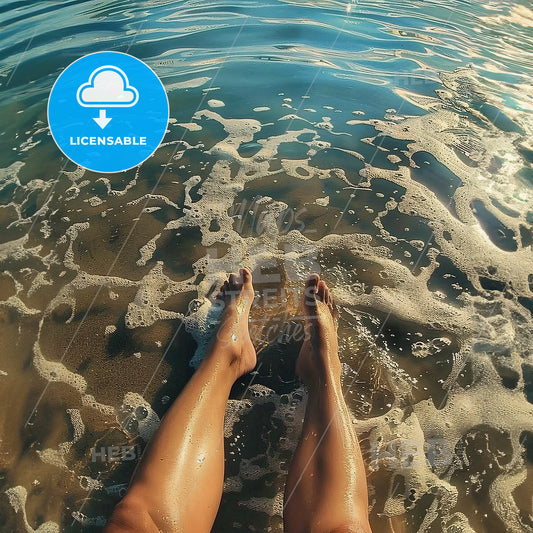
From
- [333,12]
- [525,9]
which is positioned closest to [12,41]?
[333,12]

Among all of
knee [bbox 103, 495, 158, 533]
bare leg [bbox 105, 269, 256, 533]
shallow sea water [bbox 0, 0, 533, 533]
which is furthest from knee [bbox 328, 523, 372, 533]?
knee [bbox 103, 495, 158, 533]

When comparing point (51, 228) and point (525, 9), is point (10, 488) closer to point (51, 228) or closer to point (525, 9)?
point (51, 228)

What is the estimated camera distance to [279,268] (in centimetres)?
347

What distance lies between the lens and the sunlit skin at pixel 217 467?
72.5 inches

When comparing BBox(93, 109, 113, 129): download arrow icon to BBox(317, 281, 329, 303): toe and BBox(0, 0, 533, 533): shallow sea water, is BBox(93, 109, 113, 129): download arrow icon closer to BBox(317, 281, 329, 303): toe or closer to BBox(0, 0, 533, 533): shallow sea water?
BBox(0, 0, 533, 533): shallow sea water

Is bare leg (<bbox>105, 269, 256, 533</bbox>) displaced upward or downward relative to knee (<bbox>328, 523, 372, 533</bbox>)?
downward

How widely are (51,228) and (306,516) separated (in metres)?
3.18

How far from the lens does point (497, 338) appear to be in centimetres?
299

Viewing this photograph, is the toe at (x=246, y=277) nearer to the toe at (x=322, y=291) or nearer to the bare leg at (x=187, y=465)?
the toe at (x=322, y=291)

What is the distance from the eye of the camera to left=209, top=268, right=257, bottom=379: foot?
104 inches

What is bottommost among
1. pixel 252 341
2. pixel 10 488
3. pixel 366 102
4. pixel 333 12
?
pixel 10 488

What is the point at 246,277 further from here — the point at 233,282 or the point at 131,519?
the point at 131,519

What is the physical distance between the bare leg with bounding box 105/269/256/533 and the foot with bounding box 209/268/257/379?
0.05 ft

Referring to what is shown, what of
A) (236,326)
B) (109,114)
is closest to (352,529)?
(236,326)
